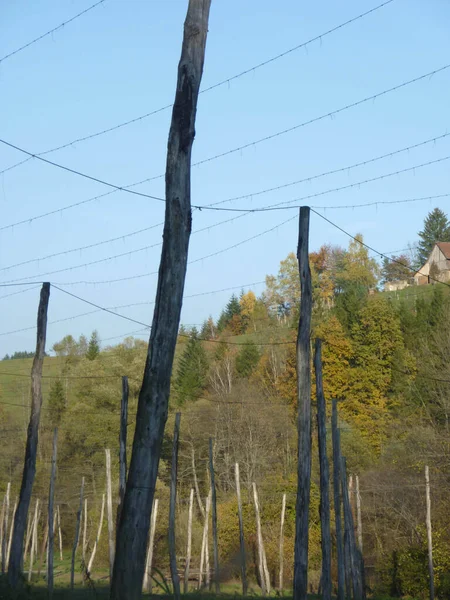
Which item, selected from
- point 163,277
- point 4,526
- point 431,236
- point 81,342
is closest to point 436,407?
point 4,526

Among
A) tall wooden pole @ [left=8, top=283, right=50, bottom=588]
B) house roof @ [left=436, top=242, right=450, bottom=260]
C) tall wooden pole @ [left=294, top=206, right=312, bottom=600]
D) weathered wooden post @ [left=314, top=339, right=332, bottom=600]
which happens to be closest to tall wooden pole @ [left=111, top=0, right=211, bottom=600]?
tall wooden pole @ [left=294, top=206, right=312, bottom=600]

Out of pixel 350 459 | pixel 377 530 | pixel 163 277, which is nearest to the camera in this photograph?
pixel 163 277

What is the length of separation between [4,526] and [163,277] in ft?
102

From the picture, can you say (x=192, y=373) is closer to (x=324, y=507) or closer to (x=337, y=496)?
(x=337, y=496)

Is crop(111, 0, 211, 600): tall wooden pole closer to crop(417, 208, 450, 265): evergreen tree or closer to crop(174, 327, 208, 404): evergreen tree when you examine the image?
crop(174, 327, 208, 404): evergreen tree

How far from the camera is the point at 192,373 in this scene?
5922 centimetres

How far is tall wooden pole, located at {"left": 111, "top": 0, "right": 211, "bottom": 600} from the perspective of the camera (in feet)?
25.9

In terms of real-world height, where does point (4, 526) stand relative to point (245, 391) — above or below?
below

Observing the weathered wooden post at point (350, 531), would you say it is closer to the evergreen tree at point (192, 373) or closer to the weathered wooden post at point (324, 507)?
the weathered wooden post at point (324, 507)

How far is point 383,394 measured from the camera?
171 feet

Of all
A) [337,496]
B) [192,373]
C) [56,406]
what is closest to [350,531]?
[337,496]

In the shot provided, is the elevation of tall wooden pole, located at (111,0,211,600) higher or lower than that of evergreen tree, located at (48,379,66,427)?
lower

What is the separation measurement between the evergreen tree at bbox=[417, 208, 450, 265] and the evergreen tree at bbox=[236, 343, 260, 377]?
201 feet

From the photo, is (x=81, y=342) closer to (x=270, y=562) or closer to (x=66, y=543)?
(x=66, y=543)
